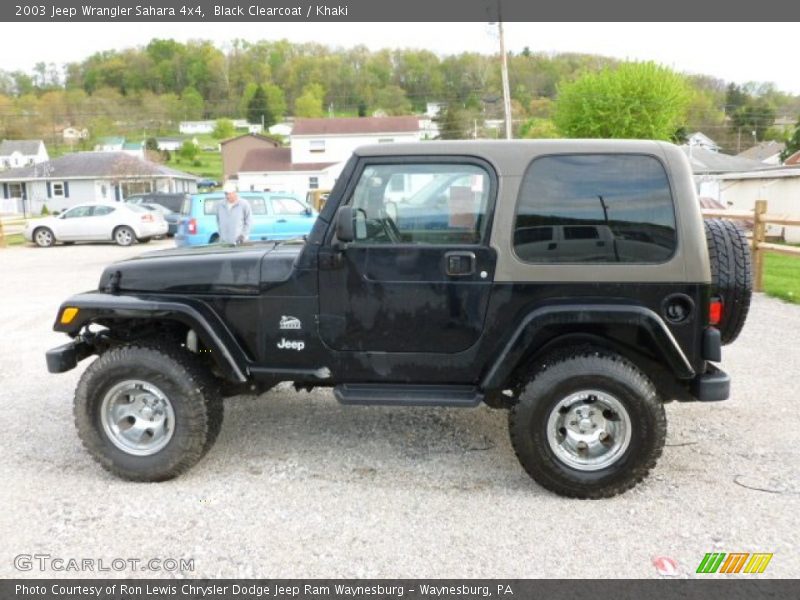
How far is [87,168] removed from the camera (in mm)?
53844

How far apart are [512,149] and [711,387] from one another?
179cm

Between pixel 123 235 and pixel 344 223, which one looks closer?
pixel 344 223

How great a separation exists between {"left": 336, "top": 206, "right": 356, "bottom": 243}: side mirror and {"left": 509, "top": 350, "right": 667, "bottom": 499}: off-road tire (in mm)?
1339

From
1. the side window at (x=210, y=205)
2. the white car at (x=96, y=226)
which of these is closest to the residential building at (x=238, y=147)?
the white car at (x=96, y=226)

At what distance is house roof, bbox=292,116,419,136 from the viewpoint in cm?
5991

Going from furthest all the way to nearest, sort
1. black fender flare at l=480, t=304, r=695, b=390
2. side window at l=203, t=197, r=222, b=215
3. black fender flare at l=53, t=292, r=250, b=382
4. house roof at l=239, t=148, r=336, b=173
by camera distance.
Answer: house roof at l=239, t=148, r=336, b=173
side window at l=203, t=197, r=222, b=215
black fender flare at l=53, t=292, r=250, b=382
black fender flare at l=480, t=304, r=695, b=390

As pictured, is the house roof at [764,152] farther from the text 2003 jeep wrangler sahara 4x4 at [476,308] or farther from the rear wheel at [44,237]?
the text 2003 jeep wrangler sahara 4x4 at [476,308]

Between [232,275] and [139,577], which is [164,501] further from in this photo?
[232,275]

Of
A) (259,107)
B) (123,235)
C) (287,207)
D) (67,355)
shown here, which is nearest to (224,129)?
(259,107)

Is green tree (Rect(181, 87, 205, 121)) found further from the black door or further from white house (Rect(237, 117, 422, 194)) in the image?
the black door

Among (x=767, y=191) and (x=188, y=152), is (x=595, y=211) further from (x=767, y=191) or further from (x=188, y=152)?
(x=188, y=152)

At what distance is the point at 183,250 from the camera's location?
15.8ft

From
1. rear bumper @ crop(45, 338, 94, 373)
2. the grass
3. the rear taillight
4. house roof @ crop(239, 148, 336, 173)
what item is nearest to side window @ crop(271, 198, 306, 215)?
the grass
